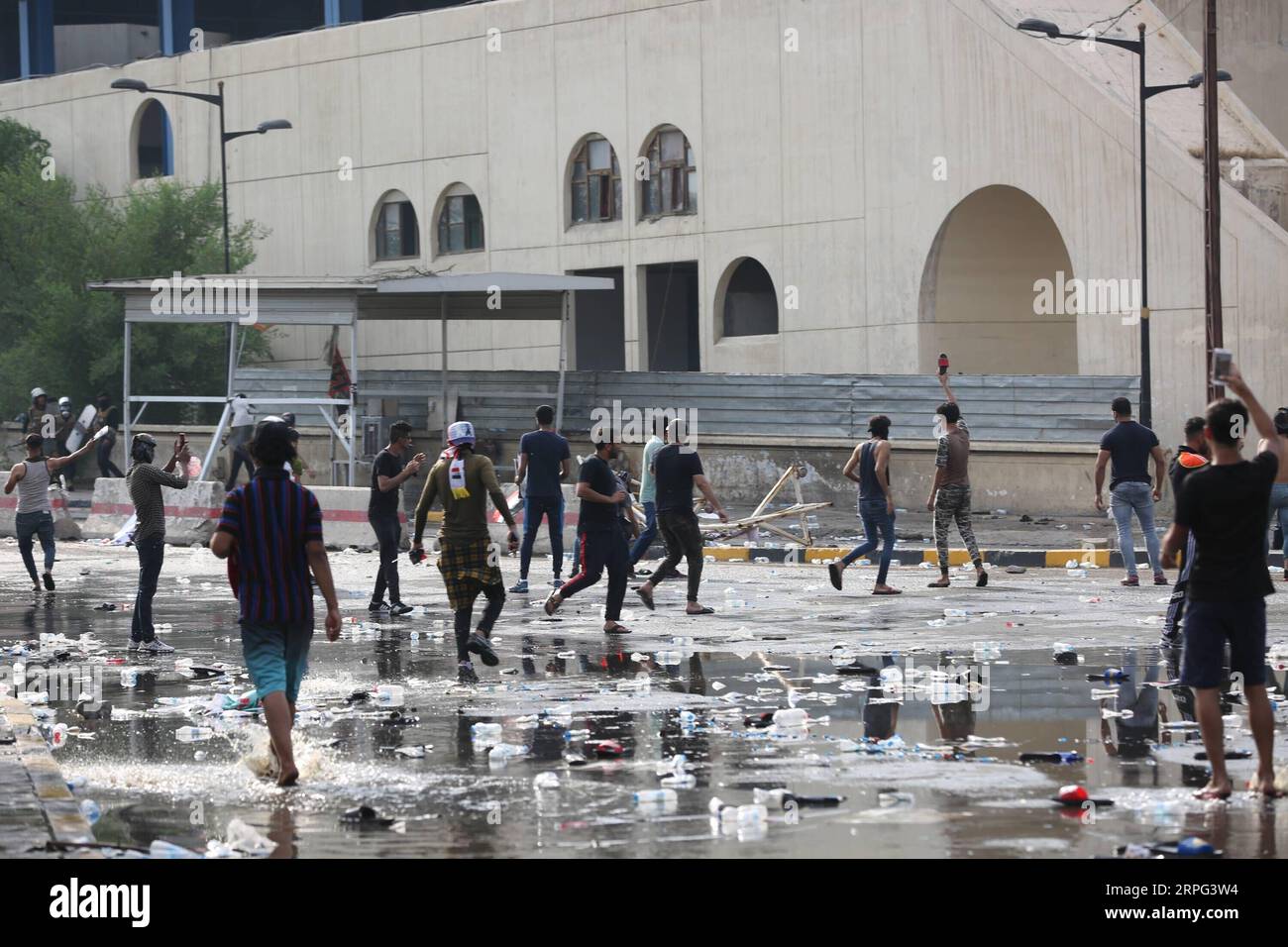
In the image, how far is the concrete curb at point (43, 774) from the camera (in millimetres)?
7969

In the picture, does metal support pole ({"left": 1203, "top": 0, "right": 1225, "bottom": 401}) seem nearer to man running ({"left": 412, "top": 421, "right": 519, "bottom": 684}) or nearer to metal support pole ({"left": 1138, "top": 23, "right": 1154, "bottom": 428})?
metal support pole ({"left": 1138, "top": 23, "right": 1154, "bottom": 428})

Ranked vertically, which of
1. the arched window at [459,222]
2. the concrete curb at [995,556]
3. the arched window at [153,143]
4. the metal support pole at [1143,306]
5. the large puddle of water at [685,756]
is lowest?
the large puddle of water at [685,756]

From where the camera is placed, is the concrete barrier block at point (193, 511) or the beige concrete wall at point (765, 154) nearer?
the concrete barrier block at point (193, 511)

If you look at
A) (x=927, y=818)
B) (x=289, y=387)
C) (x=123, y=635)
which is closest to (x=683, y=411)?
(x=289, y=387)

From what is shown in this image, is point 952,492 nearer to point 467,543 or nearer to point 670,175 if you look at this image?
point 467,543

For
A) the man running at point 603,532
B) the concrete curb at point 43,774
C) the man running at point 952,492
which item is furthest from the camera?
the man running at point 952,492

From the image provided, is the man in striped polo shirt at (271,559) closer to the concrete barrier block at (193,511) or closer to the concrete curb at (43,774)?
the concrete curb at (43,774)

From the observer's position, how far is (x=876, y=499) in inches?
719

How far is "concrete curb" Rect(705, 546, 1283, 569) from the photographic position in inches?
869

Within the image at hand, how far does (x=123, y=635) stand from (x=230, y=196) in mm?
35190

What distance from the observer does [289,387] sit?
42656 mm

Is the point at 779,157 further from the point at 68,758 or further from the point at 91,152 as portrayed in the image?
the point at 68,758

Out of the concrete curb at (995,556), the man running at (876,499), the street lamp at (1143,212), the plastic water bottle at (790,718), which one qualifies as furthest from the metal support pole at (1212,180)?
the plastic water bottle at (790,718)

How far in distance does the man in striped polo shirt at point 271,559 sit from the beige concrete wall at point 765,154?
23546mm
